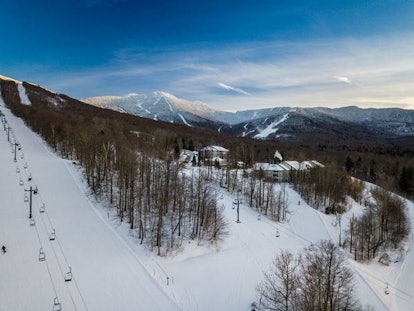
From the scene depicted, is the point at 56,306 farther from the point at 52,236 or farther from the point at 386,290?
the point at 386,290

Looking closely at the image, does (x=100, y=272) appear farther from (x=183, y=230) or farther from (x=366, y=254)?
(x=366, y=254)

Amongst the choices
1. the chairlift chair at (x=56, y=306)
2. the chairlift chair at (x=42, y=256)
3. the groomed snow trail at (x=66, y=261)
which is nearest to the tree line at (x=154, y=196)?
the groomed snow trail at (x=66, y=261)

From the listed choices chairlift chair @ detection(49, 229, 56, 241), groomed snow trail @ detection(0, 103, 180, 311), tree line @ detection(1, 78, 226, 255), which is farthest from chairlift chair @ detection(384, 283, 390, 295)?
chairlift chair @ detection(49, 229, 56, 241)

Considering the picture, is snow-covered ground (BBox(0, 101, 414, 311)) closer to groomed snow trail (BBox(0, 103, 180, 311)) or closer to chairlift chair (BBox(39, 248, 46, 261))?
groomed snow trail (BBox(0, 103, 180, 311))

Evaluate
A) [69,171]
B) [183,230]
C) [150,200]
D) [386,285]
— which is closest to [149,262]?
[183,230]


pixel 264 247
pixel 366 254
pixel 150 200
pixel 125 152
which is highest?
pixel 125 152

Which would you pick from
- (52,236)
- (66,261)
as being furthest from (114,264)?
(52,236)
